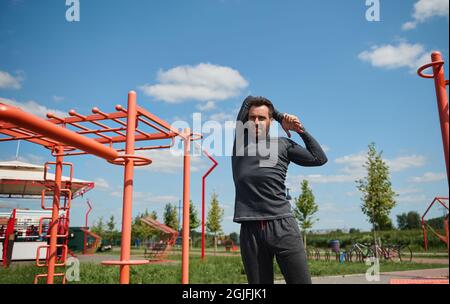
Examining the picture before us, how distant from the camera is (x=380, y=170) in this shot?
48.5 ft

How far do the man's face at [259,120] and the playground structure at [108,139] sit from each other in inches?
31.7

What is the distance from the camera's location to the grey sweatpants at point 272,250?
1.68 m

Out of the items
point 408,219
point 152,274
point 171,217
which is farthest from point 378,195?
point 408,219

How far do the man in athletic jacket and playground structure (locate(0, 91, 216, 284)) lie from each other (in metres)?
0.76

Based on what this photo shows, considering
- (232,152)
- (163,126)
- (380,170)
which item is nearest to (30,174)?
(163,126)

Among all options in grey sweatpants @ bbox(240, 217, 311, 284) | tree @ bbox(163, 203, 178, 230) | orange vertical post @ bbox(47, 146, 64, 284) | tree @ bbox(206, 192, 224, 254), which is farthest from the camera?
tree @ bbox(163, 203, 178, 230)

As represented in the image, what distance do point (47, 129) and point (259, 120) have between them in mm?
1084

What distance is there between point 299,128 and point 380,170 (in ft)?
46.8

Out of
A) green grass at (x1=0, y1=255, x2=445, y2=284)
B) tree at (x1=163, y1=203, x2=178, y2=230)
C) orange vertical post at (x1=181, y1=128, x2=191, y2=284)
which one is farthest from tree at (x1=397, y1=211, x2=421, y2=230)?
orange vertical post at (x1=181, y1=128, x2=191, y2=284)

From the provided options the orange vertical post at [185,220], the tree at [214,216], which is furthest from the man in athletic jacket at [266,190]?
the tree at [214,216]

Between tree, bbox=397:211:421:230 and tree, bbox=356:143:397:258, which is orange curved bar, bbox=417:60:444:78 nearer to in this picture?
tree, bbox=356:143:397:258

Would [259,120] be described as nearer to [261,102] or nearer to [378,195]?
[261,102]

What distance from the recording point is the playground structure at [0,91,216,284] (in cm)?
150
